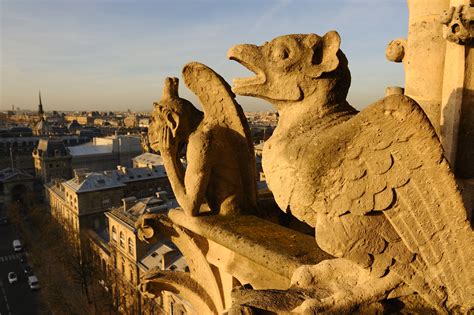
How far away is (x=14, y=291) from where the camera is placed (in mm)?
28609

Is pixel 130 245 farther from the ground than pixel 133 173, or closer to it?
closer to it

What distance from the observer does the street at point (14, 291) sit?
1019 inches

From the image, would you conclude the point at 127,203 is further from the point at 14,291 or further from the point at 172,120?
the point at 172,120

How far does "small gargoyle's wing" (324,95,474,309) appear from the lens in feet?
7.48

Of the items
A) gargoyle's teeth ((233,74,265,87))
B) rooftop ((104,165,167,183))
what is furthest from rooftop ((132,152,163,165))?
gargoyle's teeth ((233,74,265,87))

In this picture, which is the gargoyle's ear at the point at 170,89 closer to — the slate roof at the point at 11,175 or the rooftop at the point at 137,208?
the rooftop at the point at 137,208

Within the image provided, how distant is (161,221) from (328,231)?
249 cm

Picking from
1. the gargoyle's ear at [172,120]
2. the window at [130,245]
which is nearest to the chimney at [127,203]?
the window at [130,245]

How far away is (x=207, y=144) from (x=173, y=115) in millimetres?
578

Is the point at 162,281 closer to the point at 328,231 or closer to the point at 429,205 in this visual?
the point at 328,231

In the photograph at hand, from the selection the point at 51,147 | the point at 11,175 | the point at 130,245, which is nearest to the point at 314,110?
the point at 130,245

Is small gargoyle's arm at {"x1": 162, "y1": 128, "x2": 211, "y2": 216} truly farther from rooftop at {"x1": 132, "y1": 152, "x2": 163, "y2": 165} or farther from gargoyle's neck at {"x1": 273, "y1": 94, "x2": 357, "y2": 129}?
rooftop at {"x1": 132, "y1": 152, "x2": 163, "y2": 165}

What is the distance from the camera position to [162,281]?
185 inches

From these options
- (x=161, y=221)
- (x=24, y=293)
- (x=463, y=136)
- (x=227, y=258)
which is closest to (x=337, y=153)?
(x=227, y=258)
